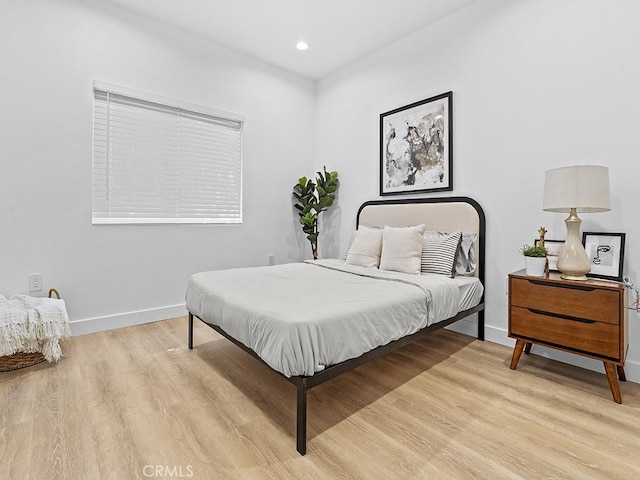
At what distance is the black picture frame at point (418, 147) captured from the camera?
3.10 metres

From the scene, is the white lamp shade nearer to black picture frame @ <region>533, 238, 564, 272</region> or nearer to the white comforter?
black picture frame @ <region>533, 238, 564, 272</region>

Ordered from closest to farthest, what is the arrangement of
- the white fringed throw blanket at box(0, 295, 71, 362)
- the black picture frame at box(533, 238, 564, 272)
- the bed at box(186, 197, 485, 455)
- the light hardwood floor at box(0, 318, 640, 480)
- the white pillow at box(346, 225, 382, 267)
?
the light hardwood floor at box(0, 318, 640, 480) < the bed at box(186, 197, 485, 455) < the white fringed throw blanket at box(0, 295, 71, 362) < the black picture frame at box(533, 238, 564, 272) < the white pillow at box(346, 225, 382, 267)

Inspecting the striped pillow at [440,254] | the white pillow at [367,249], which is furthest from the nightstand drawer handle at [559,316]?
the white pillow at [367,249]

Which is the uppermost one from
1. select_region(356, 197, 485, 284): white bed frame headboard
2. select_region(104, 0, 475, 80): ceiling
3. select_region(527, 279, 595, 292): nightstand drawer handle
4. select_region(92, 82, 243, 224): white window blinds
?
select_region(104, 0, 475, 80): ceiling

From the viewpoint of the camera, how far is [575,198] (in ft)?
6.43

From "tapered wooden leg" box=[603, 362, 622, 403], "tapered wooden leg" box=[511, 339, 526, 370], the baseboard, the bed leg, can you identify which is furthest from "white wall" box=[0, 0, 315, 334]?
"tapered wooden leg" box=[603, 362, 622, 403]

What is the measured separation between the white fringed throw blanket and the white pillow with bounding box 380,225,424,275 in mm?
2500

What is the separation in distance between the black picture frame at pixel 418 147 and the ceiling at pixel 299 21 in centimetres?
78

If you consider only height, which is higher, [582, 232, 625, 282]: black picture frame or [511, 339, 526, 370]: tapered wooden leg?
[582, 232, 625, 282]: black picture frame

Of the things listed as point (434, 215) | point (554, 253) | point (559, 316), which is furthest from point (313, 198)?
point (559, 316)

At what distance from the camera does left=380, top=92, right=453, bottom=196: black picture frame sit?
3100mm

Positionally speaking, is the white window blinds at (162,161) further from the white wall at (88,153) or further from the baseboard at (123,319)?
the baseboard at (123,319)

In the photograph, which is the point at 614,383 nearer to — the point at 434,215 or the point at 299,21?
the point at 434,215

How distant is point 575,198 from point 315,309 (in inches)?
66.9
